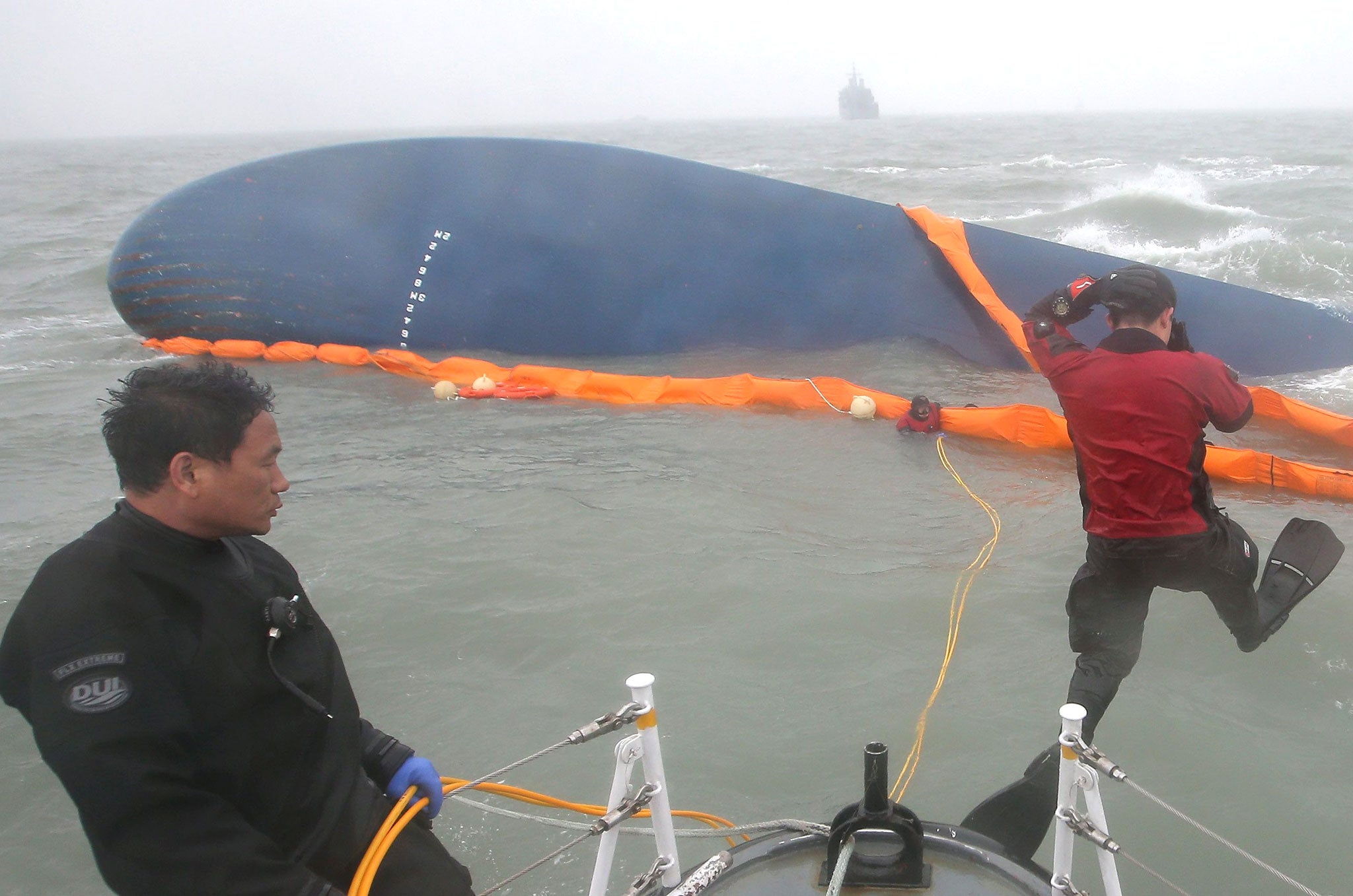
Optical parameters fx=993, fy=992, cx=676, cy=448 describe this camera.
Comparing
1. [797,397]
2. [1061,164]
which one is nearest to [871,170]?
[1061,164]

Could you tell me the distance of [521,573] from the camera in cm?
465

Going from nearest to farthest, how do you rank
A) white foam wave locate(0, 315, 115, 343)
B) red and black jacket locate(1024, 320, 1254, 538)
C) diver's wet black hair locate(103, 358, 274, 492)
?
diver's wet black hair locate(103, 358, 274, 492) < red and black jacket locate(1024, 320, 1254, 538) < white foam wave locate(0, 315, 115, 343)

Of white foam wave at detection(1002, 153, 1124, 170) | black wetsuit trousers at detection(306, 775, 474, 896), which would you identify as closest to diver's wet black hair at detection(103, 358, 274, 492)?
black wetsuit trousers at detection(306, 775, 474, 896)

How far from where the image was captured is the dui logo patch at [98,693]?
4.60ft

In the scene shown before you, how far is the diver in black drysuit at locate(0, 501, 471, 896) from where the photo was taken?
1406mm

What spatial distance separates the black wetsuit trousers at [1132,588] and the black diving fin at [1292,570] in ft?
0.21

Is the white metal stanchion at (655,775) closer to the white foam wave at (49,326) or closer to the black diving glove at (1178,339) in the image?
the black diving glove at (1178,339)

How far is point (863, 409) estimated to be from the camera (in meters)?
6.55

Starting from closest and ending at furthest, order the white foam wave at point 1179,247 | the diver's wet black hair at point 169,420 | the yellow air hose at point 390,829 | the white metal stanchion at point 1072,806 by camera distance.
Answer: the diver's wet black hair at point 169,420 → the yellow air hose at point 390,829 → the white metal stanchion at point 1072,806 → the white foam wave at point 1179,247

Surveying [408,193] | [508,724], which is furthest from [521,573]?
[408,193]

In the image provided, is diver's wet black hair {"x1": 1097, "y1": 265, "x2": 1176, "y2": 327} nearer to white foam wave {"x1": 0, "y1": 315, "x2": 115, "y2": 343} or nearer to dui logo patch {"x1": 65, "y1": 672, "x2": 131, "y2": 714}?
dui logo patch {"x1": 65, "y1": 672, "x2": 131, "y2": 714}

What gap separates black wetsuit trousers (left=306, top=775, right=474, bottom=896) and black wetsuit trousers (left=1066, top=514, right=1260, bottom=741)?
1.81 m

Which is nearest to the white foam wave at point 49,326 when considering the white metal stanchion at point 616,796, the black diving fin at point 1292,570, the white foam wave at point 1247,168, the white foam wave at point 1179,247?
the white metal stanchion at point 616,796

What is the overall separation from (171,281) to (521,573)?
5.95m
